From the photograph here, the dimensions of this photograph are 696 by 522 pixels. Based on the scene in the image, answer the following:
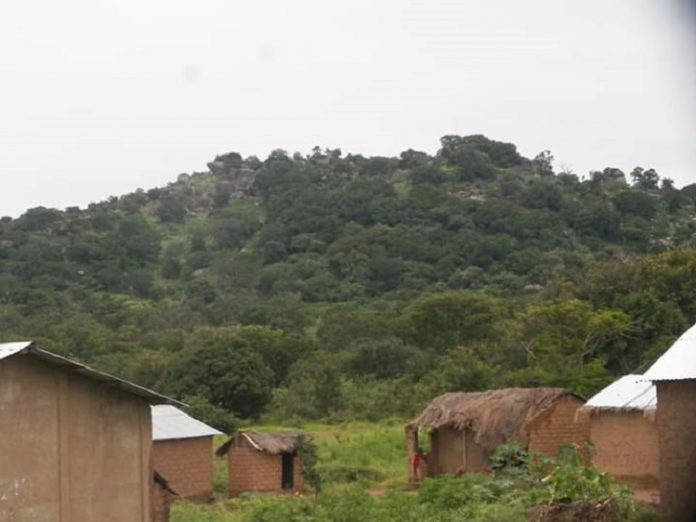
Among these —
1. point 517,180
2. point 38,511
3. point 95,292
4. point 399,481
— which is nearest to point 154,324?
point 95,292

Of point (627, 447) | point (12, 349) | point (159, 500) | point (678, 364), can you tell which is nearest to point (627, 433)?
point (627, 447)

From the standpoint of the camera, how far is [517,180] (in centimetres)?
8581

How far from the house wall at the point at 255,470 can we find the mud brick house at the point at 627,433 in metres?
6.93

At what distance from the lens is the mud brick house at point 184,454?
81.0 feet

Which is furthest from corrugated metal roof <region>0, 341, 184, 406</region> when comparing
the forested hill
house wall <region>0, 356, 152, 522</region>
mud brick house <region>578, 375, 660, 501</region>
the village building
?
the forested hill

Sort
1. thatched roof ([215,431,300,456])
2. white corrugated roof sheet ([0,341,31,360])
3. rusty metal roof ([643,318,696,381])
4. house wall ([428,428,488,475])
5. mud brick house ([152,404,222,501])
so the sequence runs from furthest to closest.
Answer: thatched roof ([215,431,300,456]) < house wall ([428,428,488,475]) < mud brick house ([152,404,222,501]) < rusty metal roof ([643,318,696,381]) < white corrugated roof sheet ([0,341,31,360])

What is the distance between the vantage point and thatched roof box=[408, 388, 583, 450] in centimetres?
2431

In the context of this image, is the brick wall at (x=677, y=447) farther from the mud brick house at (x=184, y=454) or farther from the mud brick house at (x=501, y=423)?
the mud brick house at (x=184, y=454)

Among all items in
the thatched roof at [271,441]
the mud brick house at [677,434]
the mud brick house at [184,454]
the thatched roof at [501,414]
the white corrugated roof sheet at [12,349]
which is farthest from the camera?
the thatched roof at [271,441]

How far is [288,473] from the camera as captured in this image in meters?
26.8

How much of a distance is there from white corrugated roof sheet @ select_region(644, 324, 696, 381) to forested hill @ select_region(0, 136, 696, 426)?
543 inches

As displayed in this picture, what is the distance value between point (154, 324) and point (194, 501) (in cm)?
3130

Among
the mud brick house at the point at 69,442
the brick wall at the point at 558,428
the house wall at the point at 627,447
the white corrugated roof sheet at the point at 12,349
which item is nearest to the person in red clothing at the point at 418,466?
the brick wall at the point at 558,428

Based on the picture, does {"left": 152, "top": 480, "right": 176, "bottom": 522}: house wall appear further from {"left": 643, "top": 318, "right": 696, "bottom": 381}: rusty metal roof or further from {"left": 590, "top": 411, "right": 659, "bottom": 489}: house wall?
{"left": 590, "top": 411, "right": 659, "bottom": 489}: house wall
